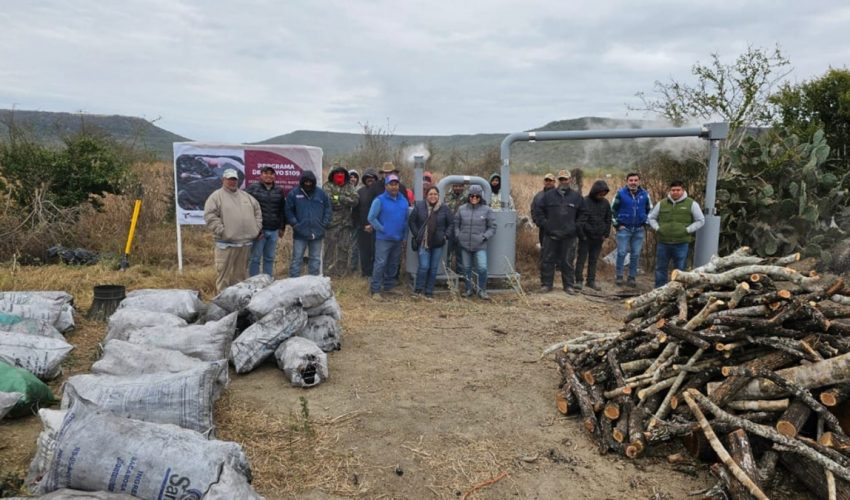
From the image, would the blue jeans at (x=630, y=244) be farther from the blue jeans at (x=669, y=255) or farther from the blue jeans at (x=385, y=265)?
the blue jeans at (x=385, y=265)

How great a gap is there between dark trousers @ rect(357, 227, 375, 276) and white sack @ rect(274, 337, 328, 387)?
4.40m

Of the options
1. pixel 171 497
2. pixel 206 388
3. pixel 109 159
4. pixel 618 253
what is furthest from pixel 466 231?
pixel 109 159

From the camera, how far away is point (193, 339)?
5062 millimetres

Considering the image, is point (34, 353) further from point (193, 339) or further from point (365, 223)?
point (365, 223)

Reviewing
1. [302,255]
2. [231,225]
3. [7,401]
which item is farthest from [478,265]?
[7,401]

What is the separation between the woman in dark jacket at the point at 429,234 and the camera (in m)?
8.55

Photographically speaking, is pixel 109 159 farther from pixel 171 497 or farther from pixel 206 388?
pixel 171 497

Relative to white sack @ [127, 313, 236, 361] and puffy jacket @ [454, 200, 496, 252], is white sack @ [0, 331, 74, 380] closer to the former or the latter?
white sack @ [127, 313, 236, 361]

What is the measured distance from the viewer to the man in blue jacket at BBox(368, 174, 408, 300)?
8477mm

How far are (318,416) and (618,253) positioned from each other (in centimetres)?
652

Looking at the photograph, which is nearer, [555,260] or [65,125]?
[555,260]

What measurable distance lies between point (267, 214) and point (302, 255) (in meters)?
0.79

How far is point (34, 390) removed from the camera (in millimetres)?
4223

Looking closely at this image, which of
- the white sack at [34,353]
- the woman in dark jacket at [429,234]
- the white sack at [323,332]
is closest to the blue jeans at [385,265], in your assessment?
the woman in dark jacket at [429,234]
